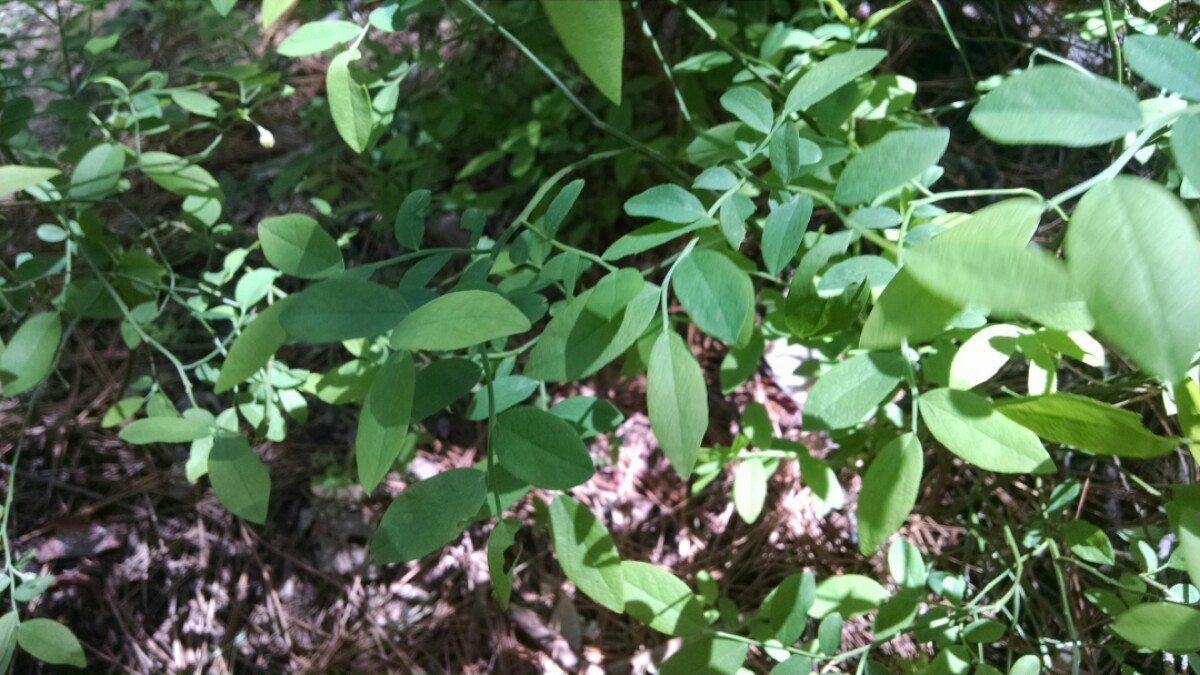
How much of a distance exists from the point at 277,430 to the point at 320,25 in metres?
0.57

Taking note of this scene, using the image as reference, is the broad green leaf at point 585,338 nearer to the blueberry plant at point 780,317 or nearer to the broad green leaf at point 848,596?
the blueberry plant at point 780,317

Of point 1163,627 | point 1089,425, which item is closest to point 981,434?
point 1089,425

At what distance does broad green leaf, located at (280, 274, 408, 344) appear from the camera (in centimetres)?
54

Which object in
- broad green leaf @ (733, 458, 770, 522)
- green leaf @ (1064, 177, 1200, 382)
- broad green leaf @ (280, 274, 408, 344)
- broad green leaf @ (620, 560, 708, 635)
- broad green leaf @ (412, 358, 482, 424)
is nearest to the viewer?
green leaf @ (1064, 177, 1200, 382)

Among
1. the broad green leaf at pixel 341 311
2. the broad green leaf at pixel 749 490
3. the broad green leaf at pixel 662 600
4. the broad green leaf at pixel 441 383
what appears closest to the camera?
the broad green leaf at pixel 341 311

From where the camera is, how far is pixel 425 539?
589 mm

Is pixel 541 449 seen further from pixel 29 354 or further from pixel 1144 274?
pixel 29 354

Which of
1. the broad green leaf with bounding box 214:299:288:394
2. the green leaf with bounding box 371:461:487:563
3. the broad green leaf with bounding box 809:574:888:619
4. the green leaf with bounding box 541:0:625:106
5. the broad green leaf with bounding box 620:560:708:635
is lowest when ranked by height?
the broad green leaf with bounding box 809:574:888:619

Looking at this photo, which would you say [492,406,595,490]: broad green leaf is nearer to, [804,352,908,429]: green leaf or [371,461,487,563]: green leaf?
[371,461,487,563]: green leaf

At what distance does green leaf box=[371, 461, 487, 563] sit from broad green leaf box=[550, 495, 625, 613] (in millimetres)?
100

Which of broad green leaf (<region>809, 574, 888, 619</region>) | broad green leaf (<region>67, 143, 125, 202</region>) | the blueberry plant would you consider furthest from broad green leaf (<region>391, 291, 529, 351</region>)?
broad green leaf (<region>67, 143, 125, 202</region>)

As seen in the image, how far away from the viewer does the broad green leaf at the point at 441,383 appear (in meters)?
0.65

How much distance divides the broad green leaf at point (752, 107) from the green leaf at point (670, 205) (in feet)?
0.44

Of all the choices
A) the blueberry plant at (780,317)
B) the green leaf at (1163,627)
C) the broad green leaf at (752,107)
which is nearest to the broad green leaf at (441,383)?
the blueberry plant at (780,317)
